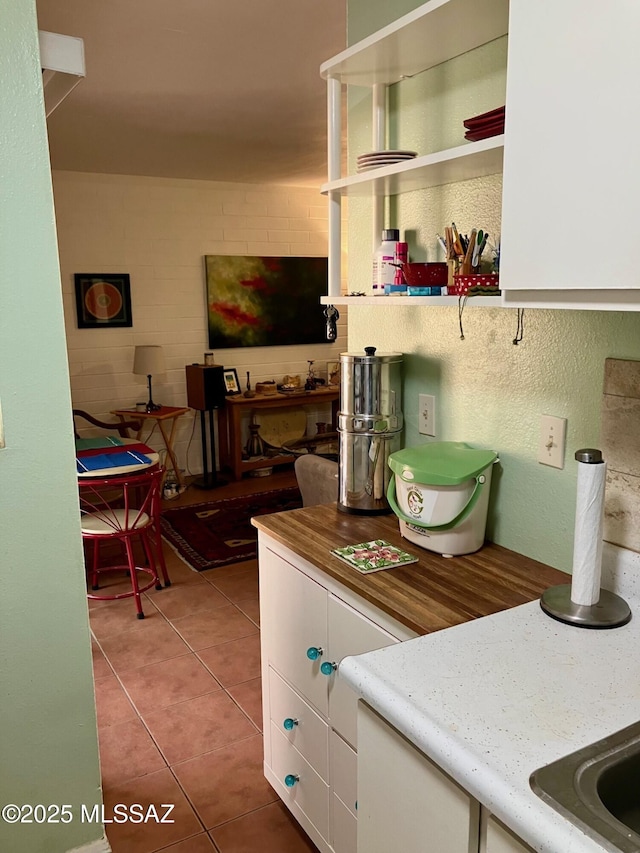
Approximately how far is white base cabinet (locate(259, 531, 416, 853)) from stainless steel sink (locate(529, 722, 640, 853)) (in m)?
0.47

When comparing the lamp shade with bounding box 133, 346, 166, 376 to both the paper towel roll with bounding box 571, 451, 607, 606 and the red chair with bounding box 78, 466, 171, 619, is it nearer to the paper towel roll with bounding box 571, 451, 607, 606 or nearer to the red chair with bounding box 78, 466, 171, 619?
the red chair with bounding box 78, 466, 171, 619

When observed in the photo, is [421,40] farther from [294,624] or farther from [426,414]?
[294,624]

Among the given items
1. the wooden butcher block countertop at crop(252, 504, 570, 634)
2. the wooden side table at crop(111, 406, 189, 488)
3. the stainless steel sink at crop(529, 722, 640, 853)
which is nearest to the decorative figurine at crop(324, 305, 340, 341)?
the wooden butcher block countertop at crop(252, 504, 570, 634)

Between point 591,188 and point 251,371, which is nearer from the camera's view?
point 591,188

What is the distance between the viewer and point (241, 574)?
3820 millimetres

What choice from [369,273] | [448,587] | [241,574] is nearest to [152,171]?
[241,574]

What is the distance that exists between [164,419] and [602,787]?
4.63 m

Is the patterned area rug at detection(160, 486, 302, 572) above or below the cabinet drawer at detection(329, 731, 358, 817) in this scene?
below

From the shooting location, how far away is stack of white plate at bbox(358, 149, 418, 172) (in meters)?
1.77

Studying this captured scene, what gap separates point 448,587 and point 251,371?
15.2ft

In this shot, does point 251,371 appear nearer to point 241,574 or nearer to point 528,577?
point 241,574

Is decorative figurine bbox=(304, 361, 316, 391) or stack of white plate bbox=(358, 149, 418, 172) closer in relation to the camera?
stack of white plate bbox=(358, 149, 418, 172)

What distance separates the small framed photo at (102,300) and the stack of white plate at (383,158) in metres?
3.81

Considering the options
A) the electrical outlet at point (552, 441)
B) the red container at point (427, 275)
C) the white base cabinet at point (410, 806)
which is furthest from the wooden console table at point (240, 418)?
the white base cabinet at point (410, 806)
